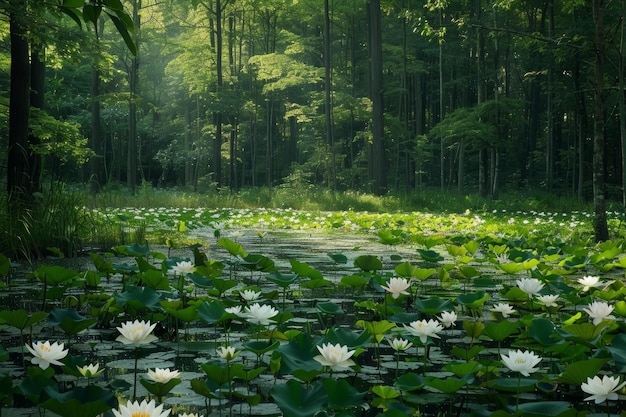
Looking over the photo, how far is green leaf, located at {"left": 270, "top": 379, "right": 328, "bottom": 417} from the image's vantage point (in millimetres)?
1350

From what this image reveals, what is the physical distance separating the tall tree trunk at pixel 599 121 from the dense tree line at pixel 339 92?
0.02m

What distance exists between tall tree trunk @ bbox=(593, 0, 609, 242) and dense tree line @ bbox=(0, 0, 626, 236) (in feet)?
0.08

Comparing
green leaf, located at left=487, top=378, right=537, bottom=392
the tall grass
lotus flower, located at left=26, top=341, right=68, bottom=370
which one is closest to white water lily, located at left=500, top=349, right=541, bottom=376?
green leaf, located at left=487, top=378, right=537, bottom=392

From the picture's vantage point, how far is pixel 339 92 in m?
22.9

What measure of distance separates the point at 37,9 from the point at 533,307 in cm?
551

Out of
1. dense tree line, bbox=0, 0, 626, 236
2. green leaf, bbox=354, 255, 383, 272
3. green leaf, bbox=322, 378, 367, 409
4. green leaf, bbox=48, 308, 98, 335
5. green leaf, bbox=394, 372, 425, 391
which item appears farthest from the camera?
dense tree line, bbox=0, 0, 626, 236

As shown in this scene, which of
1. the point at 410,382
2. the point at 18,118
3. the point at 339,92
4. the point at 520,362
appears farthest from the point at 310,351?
the point at 339,92

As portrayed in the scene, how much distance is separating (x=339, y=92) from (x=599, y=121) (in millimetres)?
16324

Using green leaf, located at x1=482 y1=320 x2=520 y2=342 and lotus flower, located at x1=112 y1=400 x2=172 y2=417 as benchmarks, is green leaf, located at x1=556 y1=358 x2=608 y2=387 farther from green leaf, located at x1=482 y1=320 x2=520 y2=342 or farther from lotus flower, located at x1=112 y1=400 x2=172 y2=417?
lotus flower, located at x1=112 y1=400 x2=172 y2=417

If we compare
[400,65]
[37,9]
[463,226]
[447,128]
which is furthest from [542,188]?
[37,9]

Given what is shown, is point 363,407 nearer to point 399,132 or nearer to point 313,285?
point 313,285

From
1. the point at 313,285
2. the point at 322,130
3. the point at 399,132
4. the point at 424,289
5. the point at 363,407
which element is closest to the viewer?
the point at 363,407

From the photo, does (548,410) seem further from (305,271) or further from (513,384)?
(305,271)

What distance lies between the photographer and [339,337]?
78.5 inches
